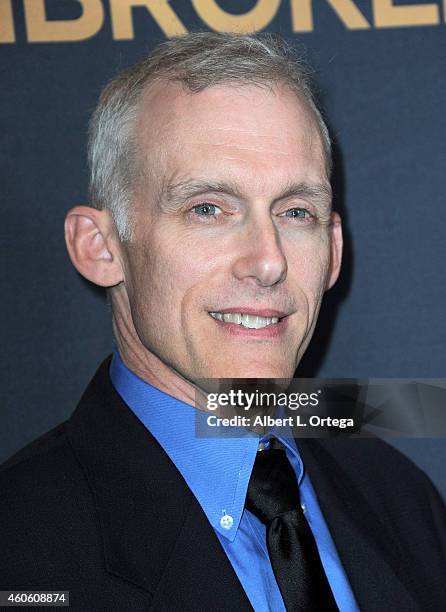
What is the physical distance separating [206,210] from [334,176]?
0.61m

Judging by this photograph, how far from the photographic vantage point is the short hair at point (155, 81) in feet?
5.31

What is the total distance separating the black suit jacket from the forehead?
0.42 meters

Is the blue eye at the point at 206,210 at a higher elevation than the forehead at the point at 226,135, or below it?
below

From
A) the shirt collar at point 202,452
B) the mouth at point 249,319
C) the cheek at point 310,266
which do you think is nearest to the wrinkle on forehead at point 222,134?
the cheek at point 310,266

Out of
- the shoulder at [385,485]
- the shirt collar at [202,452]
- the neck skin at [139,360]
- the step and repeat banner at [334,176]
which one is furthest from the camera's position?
the step and repeat banner at [334,176]

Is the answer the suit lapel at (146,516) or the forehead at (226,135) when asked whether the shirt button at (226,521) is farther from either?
the forehead at (226,135)

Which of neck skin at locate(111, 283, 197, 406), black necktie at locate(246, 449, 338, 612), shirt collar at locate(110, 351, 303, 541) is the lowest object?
black necktie at locate(246, 449, 338, 612)

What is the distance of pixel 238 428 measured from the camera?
5.26 feet

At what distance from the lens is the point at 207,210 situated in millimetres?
1561

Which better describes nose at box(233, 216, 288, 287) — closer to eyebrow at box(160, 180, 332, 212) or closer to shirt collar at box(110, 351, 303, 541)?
eyebrow at box(160, 180, 332, 212)

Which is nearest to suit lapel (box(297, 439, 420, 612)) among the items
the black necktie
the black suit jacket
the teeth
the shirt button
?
the black suit jacket

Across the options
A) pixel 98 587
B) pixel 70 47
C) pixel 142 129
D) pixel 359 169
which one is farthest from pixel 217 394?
pixel 70 47

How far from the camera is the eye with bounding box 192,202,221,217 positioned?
156 centimetres

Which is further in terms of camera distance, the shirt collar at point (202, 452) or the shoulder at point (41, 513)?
the shirt collar at point (202, 452)
